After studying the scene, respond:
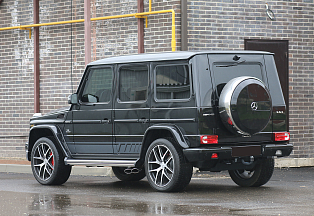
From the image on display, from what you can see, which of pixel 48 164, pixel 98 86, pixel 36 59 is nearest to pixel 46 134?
pixel 48 164

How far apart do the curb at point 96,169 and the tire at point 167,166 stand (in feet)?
9.77

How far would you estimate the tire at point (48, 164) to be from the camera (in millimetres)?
10891

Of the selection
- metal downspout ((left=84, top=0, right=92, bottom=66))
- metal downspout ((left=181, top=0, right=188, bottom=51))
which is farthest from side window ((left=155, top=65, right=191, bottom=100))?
metal downspout ((left=84, top=0, right=92, bottom=66))

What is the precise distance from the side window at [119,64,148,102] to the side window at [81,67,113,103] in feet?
0.85

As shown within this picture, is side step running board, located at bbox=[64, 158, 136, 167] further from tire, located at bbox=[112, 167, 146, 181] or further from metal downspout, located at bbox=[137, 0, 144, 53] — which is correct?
metal downspout, located at bbox=[137, 0, 144, 53]

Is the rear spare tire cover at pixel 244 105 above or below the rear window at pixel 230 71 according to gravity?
below

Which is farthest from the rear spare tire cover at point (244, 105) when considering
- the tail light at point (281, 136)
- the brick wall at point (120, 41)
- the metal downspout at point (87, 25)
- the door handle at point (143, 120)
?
the metal downspout at point (87, 25)

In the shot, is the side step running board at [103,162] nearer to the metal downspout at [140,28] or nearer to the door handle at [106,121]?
the door handle at [106,121]

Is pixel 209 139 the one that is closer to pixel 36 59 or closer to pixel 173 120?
pixel 173 120

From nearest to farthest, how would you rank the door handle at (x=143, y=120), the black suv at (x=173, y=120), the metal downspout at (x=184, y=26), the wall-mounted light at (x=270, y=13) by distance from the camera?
1. the black suv at (x=173, y=120)
2. the door handle at (x=143, y=120)
3. the metal downspout at (x=184, y=26)
4. the wall-mounted light at (x=270, y=13)

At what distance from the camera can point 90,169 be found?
12836 millimetres

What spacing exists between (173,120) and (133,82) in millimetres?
1097

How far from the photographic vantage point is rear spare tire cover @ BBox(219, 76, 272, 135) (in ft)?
30.0

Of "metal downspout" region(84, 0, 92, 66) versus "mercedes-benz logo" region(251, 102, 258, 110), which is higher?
"metal downspout" region(84, 0, 92, 66)
